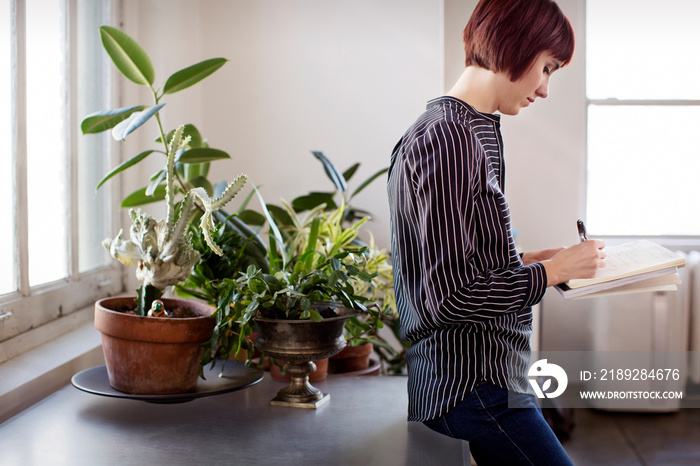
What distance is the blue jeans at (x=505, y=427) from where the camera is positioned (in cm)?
99

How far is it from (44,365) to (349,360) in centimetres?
81

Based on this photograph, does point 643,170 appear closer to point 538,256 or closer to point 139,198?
point 538,256

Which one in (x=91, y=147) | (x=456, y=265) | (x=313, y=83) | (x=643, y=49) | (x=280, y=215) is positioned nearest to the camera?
(x=456, y=265)

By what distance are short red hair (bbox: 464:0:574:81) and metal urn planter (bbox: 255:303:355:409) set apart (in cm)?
58

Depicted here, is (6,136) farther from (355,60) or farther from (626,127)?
(626,127)

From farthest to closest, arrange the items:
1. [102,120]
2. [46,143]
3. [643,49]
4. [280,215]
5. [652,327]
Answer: [643,49] < [652,327] < [280,215] < [46,143] < [102,120]

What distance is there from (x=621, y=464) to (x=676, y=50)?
6.90 ft

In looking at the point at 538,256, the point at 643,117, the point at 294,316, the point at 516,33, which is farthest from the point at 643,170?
the point at 294,316

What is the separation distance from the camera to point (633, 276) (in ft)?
3.43

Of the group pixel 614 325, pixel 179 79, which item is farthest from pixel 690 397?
pixel 179 79

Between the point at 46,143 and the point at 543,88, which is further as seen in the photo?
the point at 46,143

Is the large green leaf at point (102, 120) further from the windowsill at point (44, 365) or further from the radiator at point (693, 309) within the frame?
the radiator at point (693, 309)

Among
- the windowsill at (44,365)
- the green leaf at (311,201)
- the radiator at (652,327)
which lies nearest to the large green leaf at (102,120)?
the windowsill at (44,365)

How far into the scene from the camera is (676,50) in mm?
3158
